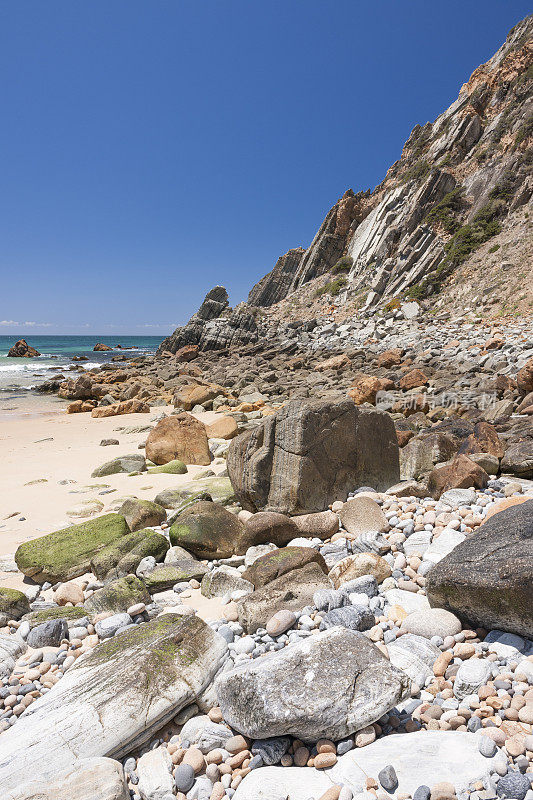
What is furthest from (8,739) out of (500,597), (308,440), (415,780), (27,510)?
(27,510)

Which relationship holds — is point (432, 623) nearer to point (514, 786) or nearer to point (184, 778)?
point (514, 786)

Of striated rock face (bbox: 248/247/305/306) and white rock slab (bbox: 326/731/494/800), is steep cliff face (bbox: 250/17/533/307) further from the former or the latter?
white rock slab (bbox: 326/731/494/800)

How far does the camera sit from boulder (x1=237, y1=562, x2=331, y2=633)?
11.9 ft

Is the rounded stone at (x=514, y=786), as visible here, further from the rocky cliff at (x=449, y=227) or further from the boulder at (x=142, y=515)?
the rocky cliff at (x=449, y=227)

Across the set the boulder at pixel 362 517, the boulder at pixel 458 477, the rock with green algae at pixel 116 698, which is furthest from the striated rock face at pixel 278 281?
the rock with green algae at pixel 116 698

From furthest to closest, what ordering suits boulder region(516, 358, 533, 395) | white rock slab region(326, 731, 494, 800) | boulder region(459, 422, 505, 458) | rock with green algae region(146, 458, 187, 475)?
boulder region(516, 358, 533, 395)
rock with green algae region(146, 458, 187, 475)
boulder region(459, 422, 505, 458)
white rock slab region(326, 731, 494, 800)

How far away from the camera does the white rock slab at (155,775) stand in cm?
233

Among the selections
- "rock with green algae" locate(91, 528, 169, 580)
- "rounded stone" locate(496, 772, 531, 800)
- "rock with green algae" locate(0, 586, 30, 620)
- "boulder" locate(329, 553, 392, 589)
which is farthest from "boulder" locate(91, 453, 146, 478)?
"rounded stone" locate(496, 772, 531, 800)

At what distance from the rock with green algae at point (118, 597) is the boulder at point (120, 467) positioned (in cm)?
478

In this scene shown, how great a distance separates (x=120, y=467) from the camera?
354 inches

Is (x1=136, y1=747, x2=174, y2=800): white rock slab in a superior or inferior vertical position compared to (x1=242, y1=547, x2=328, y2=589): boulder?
inferior

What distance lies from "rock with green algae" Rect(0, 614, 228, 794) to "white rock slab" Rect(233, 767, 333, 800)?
2.15 ft

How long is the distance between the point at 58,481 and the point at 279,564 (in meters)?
6.04

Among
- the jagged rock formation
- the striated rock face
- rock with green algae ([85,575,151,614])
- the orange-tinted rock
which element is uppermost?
the striated rock face
